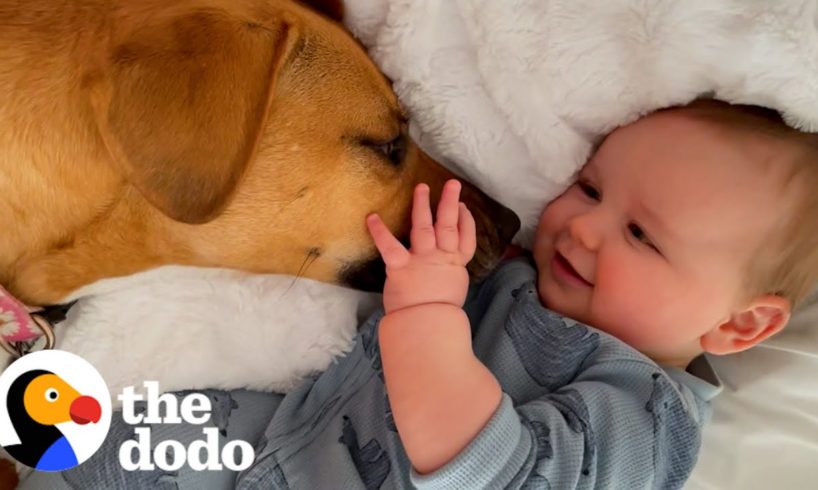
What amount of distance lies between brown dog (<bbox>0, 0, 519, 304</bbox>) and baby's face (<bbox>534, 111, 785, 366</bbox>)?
0.74ft

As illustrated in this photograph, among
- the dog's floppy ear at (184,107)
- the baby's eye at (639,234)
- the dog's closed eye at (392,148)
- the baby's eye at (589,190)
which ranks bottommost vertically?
the baby's eye at (639,234)

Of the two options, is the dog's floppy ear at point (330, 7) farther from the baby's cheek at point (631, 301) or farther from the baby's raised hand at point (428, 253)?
the baby's cheek at point (631, 301)

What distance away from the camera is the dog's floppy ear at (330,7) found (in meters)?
1.74

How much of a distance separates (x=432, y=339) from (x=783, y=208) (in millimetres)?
738

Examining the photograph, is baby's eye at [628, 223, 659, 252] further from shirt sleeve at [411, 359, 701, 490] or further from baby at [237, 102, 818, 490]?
shirt sleeve at [411, 359, 701, 490]

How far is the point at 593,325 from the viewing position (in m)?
1.81

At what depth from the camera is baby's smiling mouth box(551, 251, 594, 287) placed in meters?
1.81

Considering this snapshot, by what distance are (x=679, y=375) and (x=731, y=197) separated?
0.44 meters

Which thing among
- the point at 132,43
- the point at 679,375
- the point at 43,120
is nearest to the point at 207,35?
the point at 132,43

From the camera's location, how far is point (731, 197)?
1.65 meters

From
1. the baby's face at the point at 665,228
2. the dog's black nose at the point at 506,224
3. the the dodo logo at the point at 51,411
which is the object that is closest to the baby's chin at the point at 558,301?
the baby's face at the point at 665,228

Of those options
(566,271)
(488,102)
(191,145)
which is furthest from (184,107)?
(566,271)

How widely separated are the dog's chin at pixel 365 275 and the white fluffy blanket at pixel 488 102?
13 centimetres

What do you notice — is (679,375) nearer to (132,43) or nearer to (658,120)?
(658,120)
